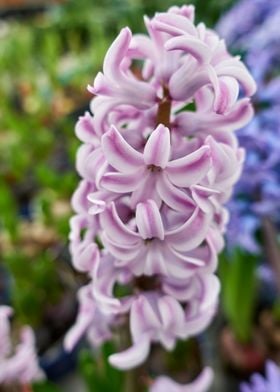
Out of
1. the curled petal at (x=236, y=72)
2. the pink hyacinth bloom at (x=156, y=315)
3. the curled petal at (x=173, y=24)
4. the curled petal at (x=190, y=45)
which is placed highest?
the curled petal at (x=173, y=24)

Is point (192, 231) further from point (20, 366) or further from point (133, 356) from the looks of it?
point (20, 366)

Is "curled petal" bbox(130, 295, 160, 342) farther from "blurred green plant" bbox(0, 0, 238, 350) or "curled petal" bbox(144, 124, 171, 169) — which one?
"blurred green plant" bbox(0, 0, 238, 350)

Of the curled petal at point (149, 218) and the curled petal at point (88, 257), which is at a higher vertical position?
the curled petal at point (149, 218)

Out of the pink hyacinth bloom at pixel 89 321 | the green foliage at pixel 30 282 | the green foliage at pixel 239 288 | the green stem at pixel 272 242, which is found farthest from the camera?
the green foliage at pixel 30 282

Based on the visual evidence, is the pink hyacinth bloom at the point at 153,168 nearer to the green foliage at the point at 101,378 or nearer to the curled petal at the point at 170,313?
the curled petal at the point at 170,313

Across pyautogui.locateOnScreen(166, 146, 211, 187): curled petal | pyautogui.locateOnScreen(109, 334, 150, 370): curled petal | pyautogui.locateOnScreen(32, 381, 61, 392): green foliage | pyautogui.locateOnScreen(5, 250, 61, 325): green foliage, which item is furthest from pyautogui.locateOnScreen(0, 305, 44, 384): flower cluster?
pyautogui.locateOnScreen(5, 250, 61, 325): green foliage

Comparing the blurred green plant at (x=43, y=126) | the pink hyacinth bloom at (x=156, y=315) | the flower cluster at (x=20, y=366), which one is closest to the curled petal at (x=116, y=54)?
the pink hyacinth bloom at (x=156, y=315)

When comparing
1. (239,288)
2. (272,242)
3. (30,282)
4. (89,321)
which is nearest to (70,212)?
(30,282)

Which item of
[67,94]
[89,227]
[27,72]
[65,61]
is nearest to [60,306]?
[89,227]
